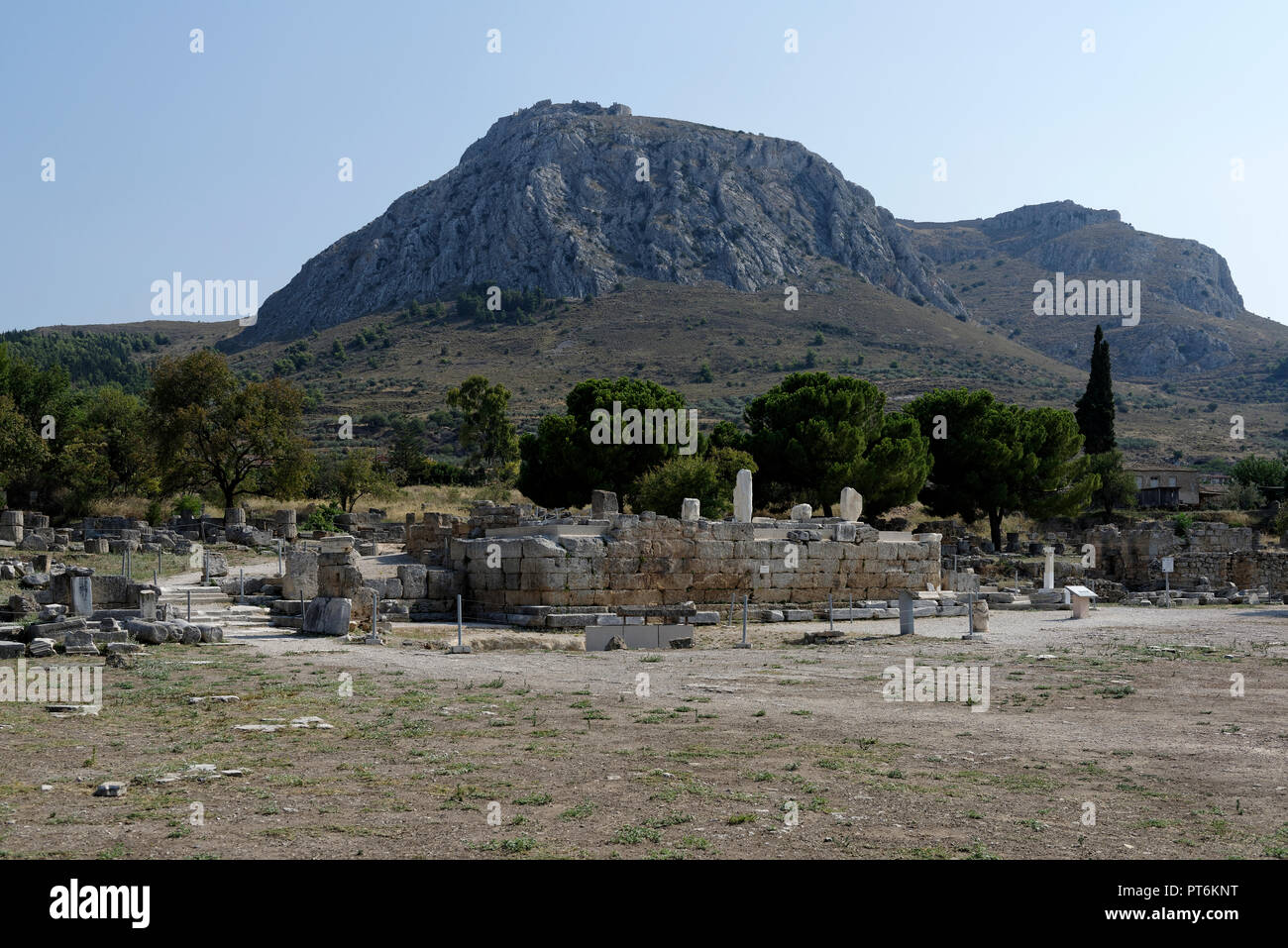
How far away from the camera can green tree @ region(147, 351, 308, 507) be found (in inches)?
1601

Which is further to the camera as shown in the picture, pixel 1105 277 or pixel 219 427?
pixel 1105 277

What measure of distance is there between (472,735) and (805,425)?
34.6 meters

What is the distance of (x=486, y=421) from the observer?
196 feet

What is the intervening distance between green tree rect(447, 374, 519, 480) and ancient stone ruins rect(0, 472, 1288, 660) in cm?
2775

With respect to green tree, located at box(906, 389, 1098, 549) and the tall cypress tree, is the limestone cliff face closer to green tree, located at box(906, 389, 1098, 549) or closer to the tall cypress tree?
the tall cypress tree

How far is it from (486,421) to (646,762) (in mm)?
→ 52138

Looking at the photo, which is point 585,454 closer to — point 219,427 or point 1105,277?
point 219,427

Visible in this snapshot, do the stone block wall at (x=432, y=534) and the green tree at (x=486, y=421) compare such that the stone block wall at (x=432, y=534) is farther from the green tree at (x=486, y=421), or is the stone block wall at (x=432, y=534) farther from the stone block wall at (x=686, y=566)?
the green tree at (x=486, y=421)

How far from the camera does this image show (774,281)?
122500 millimetres

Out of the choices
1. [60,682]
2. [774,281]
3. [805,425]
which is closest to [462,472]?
[805,425]

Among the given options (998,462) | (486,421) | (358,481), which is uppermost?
(486,421)

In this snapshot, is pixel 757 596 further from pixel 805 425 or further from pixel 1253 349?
pixel 1253 349

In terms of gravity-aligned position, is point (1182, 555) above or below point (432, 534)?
below

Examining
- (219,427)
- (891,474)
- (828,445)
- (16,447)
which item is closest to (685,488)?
(828,445)
